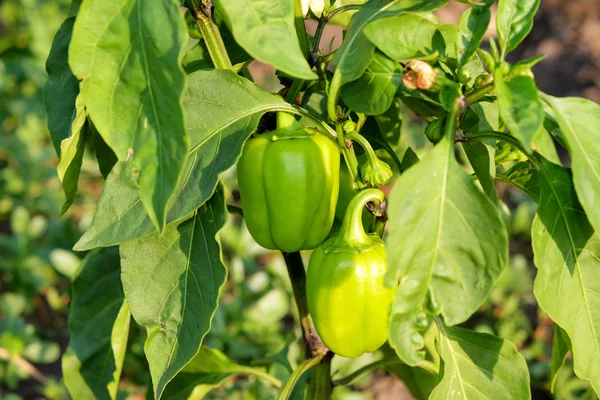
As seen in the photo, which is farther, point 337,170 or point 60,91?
point 60,91

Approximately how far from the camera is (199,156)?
781mm

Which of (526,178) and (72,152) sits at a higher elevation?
(72,152)

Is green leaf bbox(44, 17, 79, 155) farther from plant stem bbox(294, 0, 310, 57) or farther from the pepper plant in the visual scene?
plant stem bbox(294, 0, 310, 57)

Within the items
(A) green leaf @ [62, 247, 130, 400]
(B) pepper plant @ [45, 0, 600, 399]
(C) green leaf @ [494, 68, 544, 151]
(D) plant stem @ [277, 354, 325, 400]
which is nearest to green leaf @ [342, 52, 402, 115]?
(B) pepper plant @ [45, 0, 600, 399]

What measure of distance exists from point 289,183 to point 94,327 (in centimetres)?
59

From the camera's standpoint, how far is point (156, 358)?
854 millimetres

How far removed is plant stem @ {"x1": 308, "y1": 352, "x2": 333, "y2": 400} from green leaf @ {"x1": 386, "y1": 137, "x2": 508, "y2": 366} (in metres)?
0.41

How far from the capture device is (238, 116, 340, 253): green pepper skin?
0.83 meters

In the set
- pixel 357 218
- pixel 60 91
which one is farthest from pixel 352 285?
pixel 60 91

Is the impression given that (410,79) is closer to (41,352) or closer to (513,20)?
(513,20)

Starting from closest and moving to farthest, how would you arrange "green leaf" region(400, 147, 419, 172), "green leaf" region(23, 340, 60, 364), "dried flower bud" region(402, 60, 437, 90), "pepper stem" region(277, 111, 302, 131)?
"dried flower bud" region(402, 60, 437, 90) < "pepper stem" region(277, 111, 302, 131) < "green leaf" region(400, 147, 419, 172) < "green leaf" region(23, 340, 60, 364)

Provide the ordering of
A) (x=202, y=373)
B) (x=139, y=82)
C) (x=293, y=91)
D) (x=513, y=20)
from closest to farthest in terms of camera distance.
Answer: (x=139, y=82), (x=513, y=20), (x=293, y=91), (x=202, y=373)

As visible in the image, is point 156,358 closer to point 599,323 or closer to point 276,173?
point 276,173

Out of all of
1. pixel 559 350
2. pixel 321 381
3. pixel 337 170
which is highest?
pixel 337 170
